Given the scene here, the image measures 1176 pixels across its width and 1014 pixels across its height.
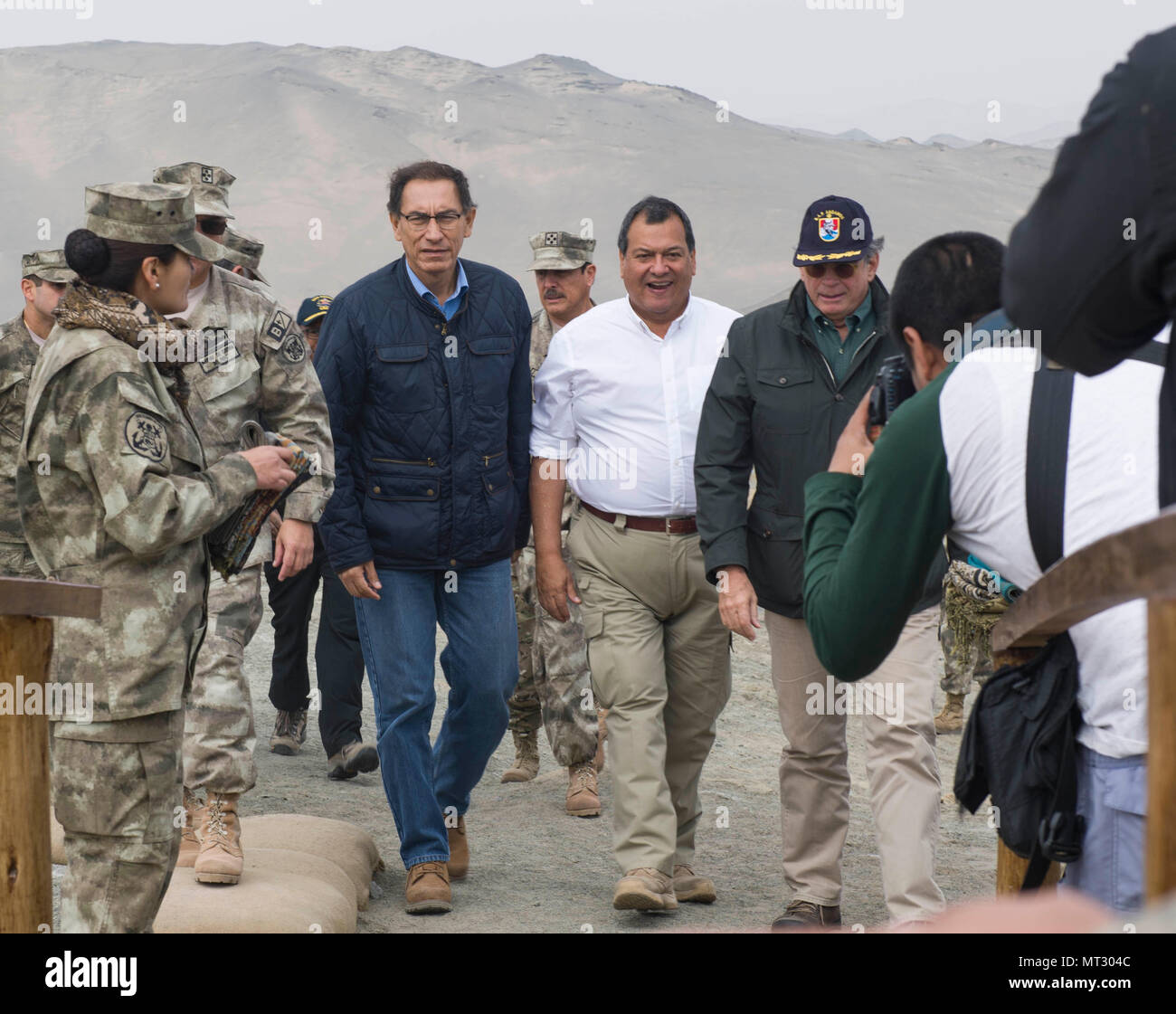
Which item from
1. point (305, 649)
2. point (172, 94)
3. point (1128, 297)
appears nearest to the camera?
point (1128, 297)

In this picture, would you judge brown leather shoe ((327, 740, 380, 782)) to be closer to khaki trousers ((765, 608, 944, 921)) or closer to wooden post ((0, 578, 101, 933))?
khaki trousers ((765, 608, 944, 921))

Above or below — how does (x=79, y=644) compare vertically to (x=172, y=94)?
below

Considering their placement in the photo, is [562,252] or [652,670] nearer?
[652,670]

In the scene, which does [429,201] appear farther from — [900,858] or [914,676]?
[900,858]

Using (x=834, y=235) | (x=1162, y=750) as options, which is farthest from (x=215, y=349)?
(x=1162, y=750)

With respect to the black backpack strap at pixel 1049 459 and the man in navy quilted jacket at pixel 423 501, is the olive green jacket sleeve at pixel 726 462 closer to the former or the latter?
the man in navy quilted jacket at pixel 423 501

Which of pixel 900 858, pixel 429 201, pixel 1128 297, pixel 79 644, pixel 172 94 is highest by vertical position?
pixel 172 94

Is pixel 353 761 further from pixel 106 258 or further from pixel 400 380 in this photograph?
pixel 106 258

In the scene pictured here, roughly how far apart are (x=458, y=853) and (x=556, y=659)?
1.34 meters

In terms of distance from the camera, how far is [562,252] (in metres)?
7.22

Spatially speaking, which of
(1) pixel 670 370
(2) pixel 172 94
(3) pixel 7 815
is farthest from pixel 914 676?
(2) pixel 172 94

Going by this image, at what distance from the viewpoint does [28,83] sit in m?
74.7

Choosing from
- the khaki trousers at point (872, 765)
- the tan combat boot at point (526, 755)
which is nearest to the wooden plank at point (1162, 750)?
the khaki trousers at point (872, 765)

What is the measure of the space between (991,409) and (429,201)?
11.0ft
